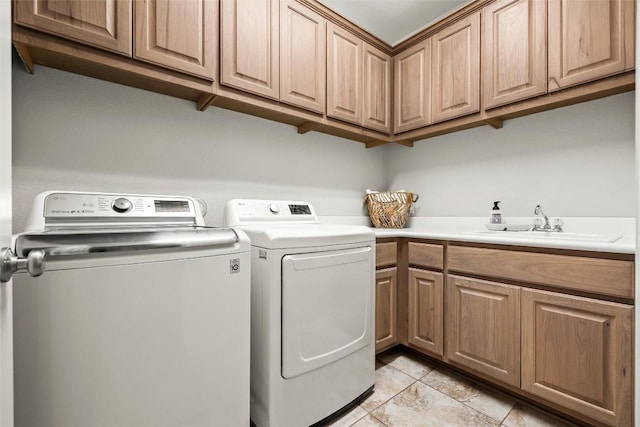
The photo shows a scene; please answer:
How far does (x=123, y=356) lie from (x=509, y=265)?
164cm

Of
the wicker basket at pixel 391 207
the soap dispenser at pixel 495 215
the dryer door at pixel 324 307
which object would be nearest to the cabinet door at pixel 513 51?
the soap dispenser at pixel 495 215

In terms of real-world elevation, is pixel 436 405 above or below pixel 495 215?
below

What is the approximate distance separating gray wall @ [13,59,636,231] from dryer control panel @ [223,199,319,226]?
0.17 metres

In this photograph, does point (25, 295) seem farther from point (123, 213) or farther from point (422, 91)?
point (422, 91)

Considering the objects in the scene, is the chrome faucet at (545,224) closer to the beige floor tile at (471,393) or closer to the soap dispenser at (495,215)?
the soap dispenser at (495,215)

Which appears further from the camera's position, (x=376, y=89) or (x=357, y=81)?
(x=376, y=89)

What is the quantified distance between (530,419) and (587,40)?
1.86 meters

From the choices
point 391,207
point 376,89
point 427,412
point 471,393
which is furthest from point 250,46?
point 471,393

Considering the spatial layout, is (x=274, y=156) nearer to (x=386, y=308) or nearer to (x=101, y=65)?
(x=101, y=65)

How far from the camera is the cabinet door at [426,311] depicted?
5.81 ft

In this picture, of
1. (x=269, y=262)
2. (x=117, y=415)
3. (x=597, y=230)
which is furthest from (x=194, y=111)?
(x=597, y=230)

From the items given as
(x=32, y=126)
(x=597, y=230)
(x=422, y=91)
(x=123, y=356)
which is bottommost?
(x=123, y=356)

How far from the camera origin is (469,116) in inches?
77.6

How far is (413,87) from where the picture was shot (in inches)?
89.1
